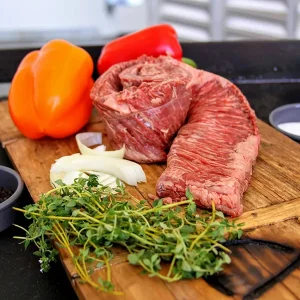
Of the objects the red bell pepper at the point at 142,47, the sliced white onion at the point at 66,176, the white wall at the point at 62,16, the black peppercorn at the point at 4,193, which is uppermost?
the red bell pepper at the point at 142,47

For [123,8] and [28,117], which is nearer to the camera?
[28,117]

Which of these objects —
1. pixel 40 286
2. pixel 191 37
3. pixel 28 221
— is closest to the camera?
pixel 40 286

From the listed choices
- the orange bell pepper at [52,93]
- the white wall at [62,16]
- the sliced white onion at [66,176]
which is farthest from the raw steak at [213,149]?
the white wall at [62,16]

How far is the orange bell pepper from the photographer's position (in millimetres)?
1828

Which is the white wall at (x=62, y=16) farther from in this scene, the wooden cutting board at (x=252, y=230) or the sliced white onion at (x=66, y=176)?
the sliced white onion at (x=66, y=176)

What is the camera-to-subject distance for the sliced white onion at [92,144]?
1647mm

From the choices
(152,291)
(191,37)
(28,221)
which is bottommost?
(191,37)

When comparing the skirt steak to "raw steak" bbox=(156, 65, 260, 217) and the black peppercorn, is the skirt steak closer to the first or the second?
"raw steak" bbox=(156, 65, 260, 217)

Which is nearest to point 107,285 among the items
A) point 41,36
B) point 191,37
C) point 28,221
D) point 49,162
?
point 28,221

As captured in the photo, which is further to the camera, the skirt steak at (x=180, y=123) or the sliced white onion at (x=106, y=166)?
the sliced white onion at (x=106, y=166)

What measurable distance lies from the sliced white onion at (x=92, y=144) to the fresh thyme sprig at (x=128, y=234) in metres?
0.34

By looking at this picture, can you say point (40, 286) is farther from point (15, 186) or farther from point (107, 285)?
point (15, 186)

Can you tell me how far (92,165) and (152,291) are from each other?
60 centimetres

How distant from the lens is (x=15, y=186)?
61.3 inches
